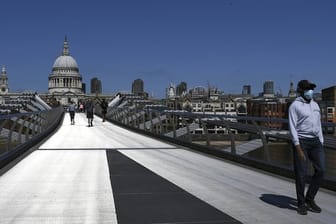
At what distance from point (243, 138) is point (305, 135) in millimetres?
6494

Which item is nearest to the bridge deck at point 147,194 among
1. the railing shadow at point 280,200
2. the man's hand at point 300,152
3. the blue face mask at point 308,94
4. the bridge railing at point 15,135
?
the railing shadow at point 280,200

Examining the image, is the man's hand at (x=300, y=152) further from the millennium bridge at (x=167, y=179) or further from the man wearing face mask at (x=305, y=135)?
the millennium bridge at (x=167, y=179)

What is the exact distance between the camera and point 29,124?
63.0 feet

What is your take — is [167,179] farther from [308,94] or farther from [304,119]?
[308,94]

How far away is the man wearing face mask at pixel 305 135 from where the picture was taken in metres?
7.37

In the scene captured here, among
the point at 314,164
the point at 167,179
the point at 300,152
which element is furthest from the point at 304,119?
the point at 167,179

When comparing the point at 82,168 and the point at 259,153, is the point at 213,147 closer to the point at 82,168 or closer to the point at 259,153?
the point at 259,153

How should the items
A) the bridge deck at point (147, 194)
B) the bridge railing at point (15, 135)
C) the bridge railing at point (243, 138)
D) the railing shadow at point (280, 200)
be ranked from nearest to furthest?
the bridge deck at point (147, 194) → the railing shadow at point (280, 200) → the bridge railing at point (243, 138) → the bridge railing at point (15, 135)

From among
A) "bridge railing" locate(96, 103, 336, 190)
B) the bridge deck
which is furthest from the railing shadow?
"bridge railing" locate(96, 103, 336, 190)

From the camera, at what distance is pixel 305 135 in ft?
24.3

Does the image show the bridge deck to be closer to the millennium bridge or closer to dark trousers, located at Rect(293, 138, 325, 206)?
the millennium bridge

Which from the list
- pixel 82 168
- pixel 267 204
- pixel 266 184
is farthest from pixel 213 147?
pixel 267 204

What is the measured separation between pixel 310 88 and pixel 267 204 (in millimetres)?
→ 1815

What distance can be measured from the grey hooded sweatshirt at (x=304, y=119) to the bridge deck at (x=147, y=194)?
106 cm
